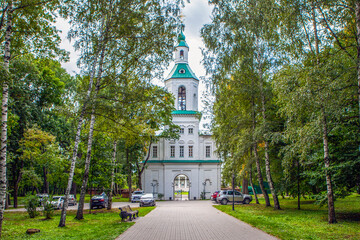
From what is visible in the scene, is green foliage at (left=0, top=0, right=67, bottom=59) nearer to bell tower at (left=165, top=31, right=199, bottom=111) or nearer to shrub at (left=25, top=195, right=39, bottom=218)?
shrub at (left=25, top=195, right=39, bottom=218)

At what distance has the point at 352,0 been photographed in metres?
9.93

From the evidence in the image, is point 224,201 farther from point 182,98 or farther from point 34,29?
point 34,29

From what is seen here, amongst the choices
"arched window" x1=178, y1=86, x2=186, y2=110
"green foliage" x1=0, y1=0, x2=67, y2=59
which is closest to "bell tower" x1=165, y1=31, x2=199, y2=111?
"arched window" x1=178, y1=86, x2=186, y2=110

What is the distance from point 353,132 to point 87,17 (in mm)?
12099

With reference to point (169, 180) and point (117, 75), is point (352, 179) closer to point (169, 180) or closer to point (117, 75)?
point (117, 75)

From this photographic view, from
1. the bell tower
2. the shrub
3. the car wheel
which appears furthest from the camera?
the bell tower

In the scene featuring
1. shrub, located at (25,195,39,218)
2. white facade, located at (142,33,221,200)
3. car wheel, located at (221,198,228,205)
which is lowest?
car wheel, located at (221,198,228,205)

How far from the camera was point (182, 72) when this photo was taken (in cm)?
4072

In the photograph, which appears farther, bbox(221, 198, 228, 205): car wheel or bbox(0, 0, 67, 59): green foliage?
bbox(221, 198, 228, 205): car wheel

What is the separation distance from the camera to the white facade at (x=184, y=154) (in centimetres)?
4038

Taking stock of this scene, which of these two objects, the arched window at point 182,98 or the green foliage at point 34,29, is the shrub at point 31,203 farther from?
the arched window at point 182,98

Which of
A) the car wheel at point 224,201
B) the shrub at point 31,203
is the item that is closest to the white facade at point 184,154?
the car wheel at point 224,201

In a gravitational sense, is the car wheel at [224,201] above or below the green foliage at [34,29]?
below

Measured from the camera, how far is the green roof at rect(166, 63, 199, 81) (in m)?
40.2
